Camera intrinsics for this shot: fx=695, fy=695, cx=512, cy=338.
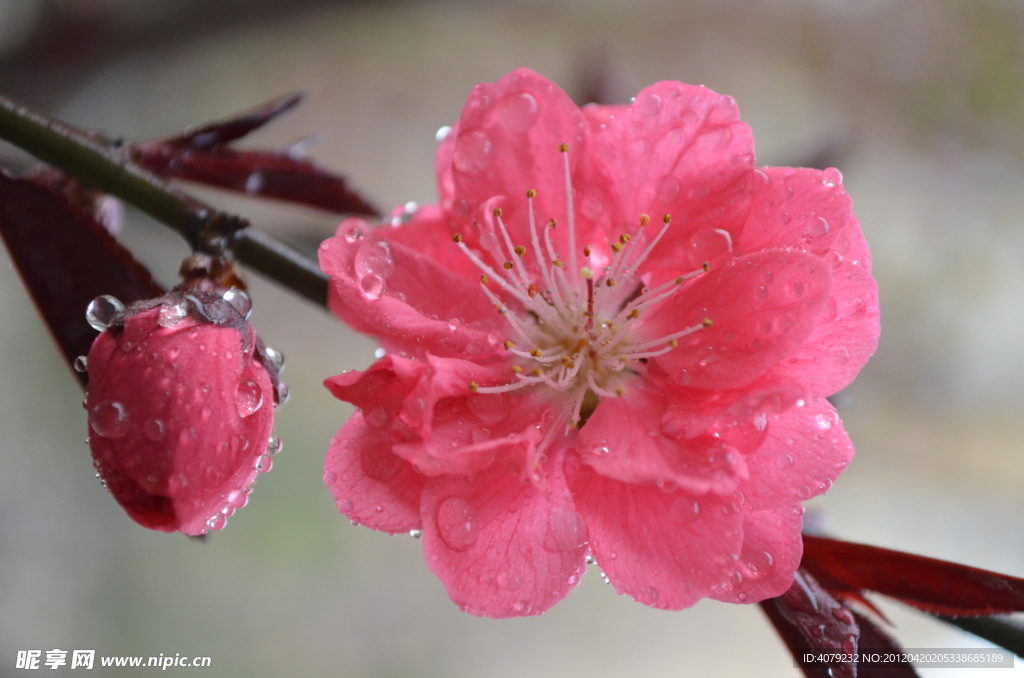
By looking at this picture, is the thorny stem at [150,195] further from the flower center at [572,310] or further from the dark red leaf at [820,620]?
the dark red leaf at [820,620]

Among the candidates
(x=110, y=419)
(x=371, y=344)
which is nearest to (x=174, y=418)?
(x=110, y=419)

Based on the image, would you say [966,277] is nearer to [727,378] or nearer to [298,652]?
[727,378]

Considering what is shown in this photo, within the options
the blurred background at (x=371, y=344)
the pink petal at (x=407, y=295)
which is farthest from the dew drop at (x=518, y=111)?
the blurred background at (x=371, y=344)

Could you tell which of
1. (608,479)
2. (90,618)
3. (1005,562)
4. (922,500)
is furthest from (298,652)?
(1005,562)

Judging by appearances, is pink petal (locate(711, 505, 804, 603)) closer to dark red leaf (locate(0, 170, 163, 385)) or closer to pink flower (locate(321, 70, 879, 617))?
pink flower (locate(321, 70, 879, 617))

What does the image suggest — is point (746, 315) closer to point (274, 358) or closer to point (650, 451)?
point (650, 451)

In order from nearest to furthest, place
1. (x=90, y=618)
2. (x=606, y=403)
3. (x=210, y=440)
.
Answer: (x=210, y=440) < (x=606, y=403) < (x=90, y=618)
